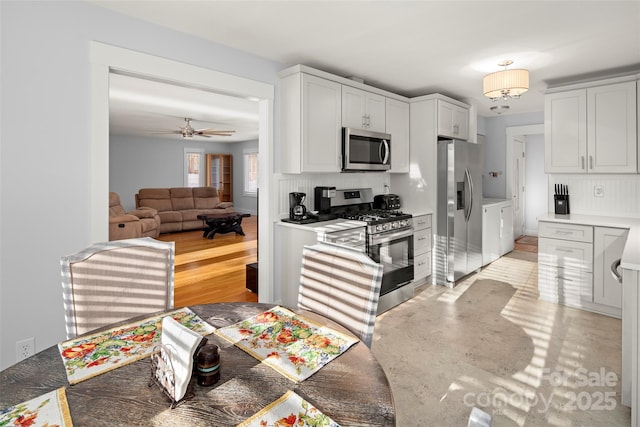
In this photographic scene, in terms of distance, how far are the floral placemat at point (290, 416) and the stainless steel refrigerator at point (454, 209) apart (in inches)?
143

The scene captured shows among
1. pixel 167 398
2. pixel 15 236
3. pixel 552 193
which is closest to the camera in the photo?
pixel 167 398

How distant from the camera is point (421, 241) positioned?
4082 mm

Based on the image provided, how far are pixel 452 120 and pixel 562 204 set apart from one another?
1625 millimetres

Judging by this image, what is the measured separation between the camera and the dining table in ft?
2.80

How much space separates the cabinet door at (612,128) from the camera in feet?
11.2

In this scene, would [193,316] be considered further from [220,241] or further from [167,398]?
[220,241]

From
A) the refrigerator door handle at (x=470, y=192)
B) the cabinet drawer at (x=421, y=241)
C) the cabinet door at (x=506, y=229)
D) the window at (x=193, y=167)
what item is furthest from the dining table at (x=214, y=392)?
the window at (x=193, y=167)

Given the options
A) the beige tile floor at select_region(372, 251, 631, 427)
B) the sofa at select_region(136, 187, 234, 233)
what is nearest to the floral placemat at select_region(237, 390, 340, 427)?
the beige tile floor at select_region(372, 251, 631, 427)

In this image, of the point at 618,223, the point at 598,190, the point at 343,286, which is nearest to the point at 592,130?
the point at 598,190

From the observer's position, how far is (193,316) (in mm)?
1474

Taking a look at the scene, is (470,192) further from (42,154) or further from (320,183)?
(42,154)

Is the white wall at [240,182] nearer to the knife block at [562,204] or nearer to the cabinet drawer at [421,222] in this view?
the cabinet drawer at [421,222]

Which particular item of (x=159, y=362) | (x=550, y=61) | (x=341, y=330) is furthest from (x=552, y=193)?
(x=159, y=362)

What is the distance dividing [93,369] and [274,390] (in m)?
0.58
